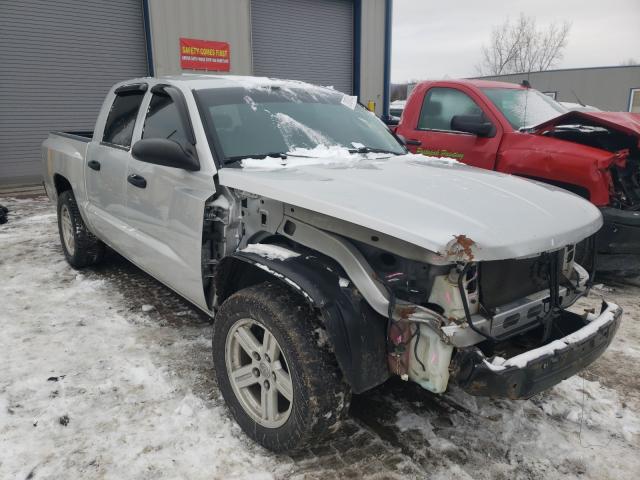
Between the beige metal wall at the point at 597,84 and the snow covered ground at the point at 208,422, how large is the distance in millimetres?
25450

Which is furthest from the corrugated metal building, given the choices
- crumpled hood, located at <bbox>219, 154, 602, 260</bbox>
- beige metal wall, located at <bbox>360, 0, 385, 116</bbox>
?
crumpled hood, located at <bbox>219, 154, 602, 260</bbox>

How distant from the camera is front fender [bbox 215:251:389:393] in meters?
2.00

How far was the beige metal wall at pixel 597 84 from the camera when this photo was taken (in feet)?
86.3

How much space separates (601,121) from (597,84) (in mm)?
27279

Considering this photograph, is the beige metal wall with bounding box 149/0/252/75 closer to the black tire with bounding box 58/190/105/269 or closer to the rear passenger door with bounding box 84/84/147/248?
the black tire with bounding box 58/190/105/269

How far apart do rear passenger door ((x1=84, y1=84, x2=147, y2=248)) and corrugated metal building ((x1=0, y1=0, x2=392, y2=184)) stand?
786 cm

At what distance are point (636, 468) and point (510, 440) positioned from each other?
0.54 meters

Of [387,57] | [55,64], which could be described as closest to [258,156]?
[55,64]

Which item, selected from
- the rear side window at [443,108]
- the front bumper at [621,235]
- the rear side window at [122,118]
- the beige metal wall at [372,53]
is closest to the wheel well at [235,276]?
the rear side window at [122,118]

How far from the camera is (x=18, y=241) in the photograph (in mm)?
6137

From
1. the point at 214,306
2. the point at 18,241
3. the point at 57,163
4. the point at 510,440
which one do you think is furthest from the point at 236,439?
the point at 18,241

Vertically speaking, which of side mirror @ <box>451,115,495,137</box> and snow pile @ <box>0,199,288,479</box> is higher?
side mirror @ <box>451,115,495,137</box>

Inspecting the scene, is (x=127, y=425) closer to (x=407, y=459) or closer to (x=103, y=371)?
(x=103, y=371)

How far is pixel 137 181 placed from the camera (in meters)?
3.37
